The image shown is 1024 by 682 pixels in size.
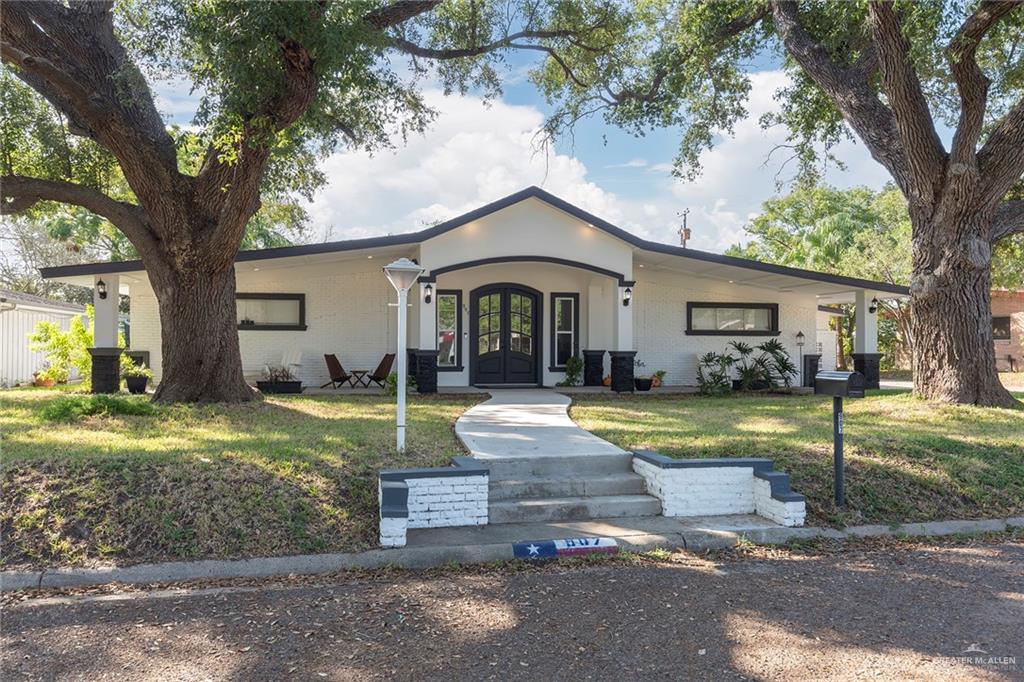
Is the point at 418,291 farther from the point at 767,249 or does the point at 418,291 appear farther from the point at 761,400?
the point at 767,249

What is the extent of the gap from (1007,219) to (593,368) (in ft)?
26.2

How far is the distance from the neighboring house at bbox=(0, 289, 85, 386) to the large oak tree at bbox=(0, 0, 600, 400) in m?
8.91

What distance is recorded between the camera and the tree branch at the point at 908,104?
9.62 m

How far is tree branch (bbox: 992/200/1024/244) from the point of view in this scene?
35.0ft

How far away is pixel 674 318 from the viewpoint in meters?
16.7

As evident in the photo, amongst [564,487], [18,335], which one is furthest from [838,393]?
[18,335]

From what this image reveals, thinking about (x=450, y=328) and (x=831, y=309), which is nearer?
(x=450, y=328)

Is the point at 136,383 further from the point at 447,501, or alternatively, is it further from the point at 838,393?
the point at 838,393

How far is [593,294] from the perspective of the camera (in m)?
15.5

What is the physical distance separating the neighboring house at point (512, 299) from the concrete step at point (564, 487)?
7.13 metres

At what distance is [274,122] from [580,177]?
449 inches

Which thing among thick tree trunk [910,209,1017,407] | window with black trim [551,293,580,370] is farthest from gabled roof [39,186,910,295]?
thick tree trunk [910,209,1017,407]

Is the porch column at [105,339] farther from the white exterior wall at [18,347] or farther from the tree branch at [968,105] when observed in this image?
the tree branch at [968,105]

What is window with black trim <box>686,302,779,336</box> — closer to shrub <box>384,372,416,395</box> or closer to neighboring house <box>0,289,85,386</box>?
shrub <box>384,372,416,395</box>
